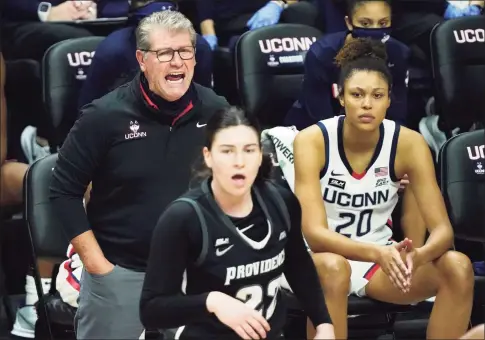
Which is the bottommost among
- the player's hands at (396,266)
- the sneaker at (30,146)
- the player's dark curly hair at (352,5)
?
the player's hands at (396,266)

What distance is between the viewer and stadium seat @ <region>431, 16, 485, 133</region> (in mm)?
4395

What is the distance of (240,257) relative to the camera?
2.58 meters

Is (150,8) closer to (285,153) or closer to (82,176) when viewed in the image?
Answer: (285,153)

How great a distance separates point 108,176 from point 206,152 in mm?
508

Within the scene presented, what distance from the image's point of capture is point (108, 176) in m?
3.04

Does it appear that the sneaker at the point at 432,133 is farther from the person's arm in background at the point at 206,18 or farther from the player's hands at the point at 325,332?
the player's hands at the point at 325,332

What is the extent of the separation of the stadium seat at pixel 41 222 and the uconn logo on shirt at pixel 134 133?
67 centimetres

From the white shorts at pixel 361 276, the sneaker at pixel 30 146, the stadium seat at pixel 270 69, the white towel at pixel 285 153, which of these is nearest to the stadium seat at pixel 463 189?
the white shorts at pixel 361 276

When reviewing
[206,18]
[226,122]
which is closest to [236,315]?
[226,122]

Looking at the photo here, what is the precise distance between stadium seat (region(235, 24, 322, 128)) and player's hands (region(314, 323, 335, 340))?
65.1 inches

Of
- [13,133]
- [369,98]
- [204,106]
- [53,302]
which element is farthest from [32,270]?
[369,98]

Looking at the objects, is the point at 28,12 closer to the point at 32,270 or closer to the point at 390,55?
the point at 32,270

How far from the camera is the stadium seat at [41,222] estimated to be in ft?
11.7

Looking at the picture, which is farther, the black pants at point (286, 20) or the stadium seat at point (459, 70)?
the black pants at point (286, 20)
